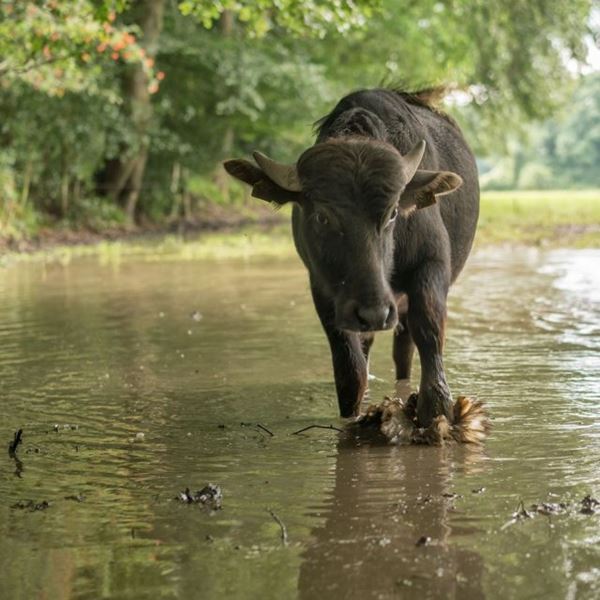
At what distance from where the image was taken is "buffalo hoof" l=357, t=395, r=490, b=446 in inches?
252

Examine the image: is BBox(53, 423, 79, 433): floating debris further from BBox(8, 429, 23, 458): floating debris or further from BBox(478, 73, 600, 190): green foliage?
BBox(478, 73, 600, 190): green foliage

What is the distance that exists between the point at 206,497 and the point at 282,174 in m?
1.93

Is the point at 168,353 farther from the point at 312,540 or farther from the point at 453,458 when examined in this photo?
the point at 312,540

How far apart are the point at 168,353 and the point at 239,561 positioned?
5622 mm

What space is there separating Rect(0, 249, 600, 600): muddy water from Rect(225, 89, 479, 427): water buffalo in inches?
21.6

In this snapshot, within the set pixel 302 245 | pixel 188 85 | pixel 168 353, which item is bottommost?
pixel 168 353

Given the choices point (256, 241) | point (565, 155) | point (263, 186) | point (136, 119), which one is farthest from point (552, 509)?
point (565, 155)

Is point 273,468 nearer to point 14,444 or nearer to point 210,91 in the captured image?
point 14,444

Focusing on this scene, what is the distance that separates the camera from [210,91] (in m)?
30.2

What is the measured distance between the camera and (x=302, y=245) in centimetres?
680

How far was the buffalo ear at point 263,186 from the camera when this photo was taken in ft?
21.2

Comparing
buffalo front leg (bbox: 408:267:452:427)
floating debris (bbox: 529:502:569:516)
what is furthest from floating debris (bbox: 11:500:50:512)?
buffalo front leg (bbox: 408:267:452:427)

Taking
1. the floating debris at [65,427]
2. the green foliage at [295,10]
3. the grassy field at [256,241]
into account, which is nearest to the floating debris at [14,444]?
the floating debris at [65,427]

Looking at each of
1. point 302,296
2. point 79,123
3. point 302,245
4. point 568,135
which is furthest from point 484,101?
point 568,135
